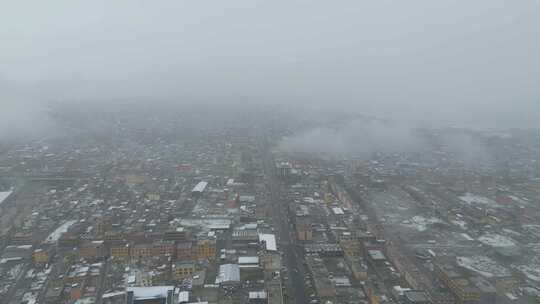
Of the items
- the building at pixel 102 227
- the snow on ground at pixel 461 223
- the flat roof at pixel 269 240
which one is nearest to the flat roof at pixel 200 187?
the building at pixel 102 227

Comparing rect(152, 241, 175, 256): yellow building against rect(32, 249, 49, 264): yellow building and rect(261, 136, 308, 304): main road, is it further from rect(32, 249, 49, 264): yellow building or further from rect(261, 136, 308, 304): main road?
rect(261, 136, 308, 304): main road

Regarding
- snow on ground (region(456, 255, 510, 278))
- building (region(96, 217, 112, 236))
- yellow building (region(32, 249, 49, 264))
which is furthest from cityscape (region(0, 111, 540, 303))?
building (region(96, 217, 112, 236))

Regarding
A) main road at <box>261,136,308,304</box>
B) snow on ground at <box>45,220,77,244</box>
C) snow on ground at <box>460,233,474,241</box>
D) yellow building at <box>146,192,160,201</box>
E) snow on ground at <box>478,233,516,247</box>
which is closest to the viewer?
main road at <box>261,136,308,304</box>

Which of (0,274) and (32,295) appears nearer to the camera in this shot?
(32,295)

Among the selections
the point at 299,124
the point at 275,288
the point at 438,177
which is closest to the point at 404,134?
the point at 299,124

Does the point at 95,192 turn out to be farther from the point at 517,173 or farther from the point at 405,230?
the point at 517,173

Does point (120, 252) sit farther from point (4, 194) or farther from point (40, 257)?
point (4, 194)
